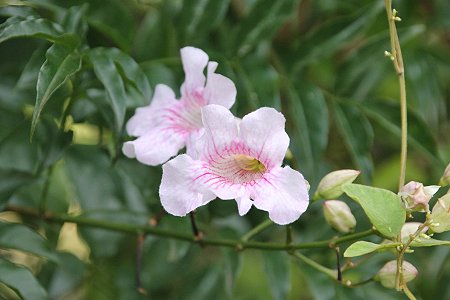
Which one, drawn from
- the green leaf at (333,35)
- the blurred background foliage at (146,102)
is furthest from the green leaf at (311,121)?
the green leaf at (333,35)

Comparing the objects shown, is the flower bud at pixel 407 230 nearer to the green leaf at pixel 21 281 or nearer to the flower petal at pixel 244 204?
the flower petal at pixel 244 204

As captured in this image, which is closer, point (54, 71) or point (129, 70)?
point (54, 71)

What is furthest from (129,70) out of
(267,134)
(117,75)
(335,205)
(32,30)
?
(335,205)

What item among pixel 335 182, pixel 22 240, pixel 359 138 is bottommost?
pixel 22 240

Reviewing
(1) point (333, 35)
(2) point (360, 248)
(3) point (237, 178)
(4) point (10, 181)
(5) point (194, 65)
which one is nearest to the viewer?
(2) point (360, 248)

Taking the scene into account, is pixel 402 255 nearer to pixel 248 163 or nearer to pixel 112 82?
pixel 248 163

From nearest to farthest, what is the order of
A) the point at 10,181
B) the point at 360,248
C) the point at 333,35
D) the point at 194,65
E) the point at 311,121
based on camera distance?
1. the point at 360,248
2. the point at 194,65
3. the point at 10,181
4. the point at 311,121
5. the point at 333,35

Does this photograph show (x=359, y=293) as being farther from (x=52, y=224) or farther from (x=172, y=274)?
(x=52, y=224)
